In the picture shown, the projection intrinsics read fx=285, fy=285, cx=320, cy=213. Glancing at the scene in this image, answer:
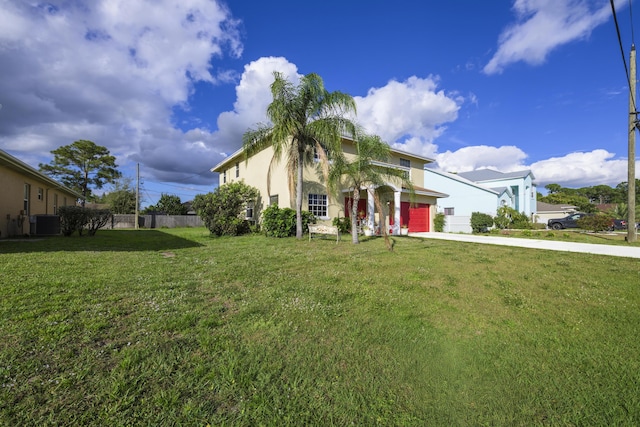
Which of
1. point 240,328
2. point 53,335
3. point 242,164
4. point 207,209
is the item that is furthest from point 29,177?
point 240,328

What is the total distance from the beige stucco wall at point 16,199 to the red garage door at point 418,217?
20862 mm

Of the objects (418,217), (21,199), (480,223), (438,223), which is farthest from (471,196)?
(21,199)

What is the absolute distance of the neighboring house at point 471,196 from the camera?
72.2 ft

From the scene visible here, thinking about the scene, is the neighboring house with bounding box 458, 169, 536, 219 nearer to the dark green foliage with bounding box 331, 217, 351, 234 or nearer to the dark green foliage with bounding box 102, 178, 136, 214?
the dark green foliage with bounding box 331, 217, 351, 234

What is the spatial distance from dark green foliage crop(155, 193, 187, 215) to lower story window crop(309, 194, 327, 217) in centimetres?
3213

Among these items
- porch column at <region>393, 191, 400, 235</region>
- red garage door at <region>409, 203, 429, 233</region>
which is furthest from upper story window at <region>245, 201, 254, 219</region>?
red garage door at <region>409, 203, 429, 233</region>

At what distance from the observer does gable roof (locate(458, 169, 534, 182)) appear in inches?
1205

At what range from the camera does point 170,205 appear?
134 ft

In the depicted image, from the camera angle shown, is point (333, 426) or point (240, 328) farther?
point (240, 328)

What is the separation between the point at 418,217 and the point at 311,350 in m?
18.4

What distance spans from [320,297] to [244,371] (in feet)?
6.96

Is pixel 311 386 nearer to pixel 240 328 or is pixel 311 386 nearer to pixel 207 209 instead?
pixel 240 328

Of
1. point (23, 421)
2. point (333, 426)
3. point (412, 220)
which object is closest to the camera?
point (23, 421)

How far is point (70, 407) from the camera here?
6.49ft
